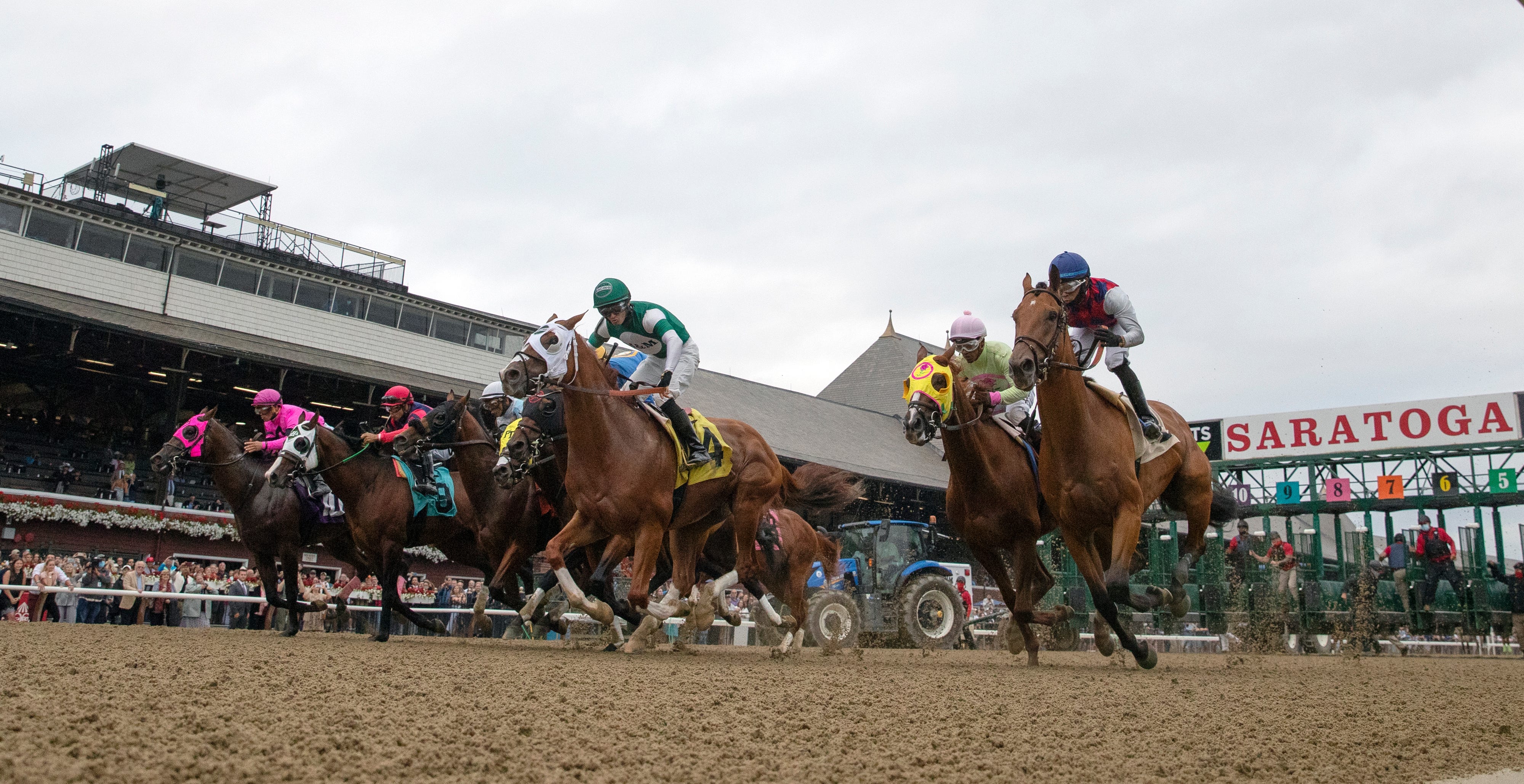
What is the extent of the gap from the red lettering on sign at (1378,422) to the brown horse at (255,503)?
26046 mm

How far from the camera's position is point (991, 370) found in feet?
30.2

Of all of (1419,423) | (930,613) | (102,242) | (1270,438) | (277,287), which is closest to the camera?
(930,613)

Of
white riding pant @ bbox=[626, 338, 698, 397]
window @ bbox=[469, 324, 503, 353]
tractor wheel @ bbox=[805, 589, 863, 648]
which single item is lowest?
tractor wheel @ bbox=[805, 589, 863, 648]

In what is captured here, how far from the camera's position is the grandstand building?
21.5 metres

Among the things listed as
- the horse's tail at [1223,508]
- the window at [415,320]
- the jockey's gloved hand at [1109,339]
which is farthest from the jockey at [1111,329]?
the window at [415,320]

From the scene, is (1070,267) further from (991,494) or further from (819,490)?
(819,490)

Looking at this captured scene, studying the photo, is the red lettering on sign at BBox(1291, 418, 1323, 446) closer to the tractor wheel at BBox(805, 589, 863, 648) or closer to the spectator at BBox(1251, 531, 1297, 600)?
the spectator at BBox(1251, 531, 1297, 600)

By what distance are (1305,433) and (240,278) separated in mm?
29686

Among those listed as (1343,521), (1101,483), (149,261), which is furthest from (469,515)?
(1343,521)

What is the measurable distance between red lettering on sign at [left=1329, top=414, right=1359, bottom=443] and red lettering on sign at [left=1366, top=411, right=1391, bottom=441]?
41 cm

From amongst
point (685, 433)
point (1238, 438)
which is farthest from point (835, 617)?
point (1238, 438)

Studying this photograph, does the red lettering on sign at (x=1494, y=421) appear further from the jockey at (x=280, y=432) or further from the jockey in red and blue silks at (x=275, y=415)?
the jockey in red and blue silks at (x=275, y=415)

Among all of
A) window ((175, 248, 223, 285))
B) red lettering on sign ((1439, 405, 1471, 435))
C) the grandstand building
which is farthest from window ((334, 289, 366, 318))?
red lettering on sign ((1439, 405, 1471, 435))

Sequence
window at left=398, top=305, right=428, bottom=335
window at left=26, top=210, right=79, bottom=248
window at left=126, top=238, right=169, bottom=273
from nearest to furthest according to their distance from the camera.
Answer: window at left=26, top=210, right=79, bottom=248, window at left=126, top=238, right=169, bottom=273, window at left=398, top=305, right=428, bottom=335
